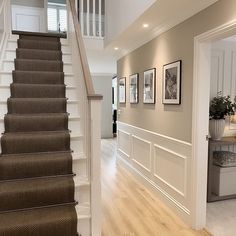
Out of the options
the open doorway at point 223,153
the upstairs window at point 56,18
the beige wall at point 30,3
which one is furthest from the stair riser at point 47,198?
the beige wall at point 30,3

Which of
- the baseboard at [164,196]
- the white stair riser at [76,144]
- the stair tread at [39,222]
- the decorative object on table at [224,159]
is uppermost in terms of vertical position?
the white stair riser at [76,144]

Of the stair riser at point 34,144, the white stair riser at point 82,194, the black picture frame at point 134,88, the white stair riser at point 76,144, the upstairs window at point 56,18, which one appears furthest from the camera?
the upstairs window at point 56,18

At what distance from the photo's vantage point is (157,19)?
2.97 meters

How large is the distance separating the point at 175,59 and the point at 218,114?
0.98 m

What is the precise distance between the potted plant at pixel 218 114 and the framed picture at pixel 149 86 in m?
0.92

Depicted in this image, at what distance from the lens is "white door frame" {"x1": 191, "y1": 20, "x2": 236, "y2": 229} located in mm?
2586

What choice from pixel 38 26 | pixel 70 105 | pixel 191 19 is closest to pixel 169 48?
pixel 191 19

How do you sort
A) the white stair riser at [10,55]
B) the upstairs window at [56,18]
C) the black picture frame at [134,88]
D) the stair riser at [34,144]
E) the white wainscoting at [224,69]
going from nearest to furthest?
1. the stair riser at [34,144]
2. the white wainscoting at [224,69]
3. the white stair riser at [10,55]
4. the black picture frame at [134,88]
5. the upstairs window at [56,18]

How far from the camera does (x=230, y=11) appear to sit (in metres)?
2.12

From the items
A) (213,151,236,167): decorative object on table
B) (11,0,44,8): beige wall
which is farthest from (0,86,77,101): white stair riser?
(11,0,44,8): beige wall

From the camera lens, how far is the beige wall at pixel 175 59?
7.74ft

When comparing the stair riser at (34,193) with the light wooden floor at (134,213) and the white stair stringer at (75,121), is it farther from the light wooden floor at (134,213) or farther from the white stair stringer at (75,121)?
the light wooden floor at (134,213)

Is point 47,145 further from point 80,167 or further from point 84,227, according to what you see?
point 84,227

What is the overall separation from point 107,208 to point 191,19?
260 centimetres
